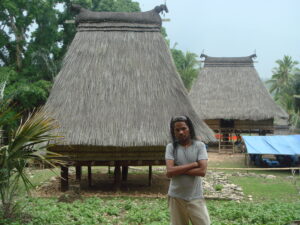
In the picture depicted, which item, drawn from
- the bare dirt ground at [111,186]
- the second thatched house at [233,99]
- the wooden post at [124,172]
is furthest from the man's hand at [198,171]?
the second thatched house at [233,99]

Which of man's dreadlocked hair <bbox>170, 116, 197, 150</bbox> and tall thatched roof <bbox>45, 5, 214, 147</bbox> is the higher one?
tall thatched roof <bbox>45, 5, 214, 147</bbox>

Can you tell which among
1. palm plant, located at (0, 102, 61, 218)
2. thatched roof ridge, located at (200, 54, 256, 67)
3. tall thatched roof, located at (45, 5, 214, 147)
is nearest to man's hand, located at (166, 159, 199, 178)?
palm plant, located at (0, 102, 61, 218)

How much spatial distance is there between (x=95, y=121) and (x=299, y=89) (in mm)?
25114

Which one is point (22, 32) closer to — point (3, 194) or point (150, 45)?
point (150, 45)

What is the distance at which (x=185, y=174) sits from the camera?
14.0 feet

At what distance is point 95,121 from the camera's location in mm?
10938

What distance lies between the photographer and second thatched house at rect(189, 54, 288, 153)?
2384cm

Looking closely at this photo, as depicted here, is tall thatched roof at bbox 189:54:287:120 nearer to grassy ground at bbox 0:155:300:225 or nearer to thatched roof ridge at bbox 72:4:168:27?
thatched roof ridge at bbox 72:4:168:27

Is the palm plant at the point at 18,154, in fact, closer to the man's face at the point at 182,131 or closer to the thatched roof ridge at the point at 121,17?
the man's face at the point at 182,131

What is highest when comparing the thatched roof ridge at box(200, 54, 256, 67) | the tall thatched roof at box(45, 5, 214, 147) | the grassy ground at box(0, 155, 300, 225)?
the thatched roof ridge at box(200, 54, 256, 67)

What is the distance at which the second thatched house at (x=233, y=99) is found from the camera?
23.8 m

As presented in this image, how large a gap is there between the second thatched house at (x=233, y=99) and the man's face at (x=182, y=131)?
20.0 metres

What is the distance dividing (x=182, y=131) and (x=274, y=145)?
15754mm

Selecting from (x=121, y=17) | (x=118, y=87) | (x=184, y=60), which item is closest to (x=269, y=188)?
(x=118, y=87)
